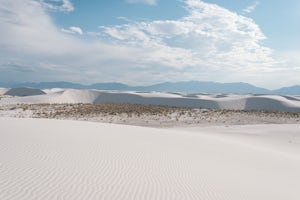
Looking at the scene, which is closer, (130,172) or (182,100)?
(130,172)

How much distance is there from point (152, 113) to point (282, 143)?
15061 mm

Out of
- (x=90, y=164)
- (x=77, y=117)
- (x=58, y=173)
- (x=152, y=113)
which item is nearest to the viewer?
(x=58, y=173)

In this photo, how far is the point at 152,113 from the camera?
99.3 feet

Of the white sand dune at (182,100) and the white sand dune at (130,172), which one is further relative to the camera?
the white sand dune at (182,100)

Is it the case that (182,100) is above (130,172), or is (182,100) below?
above

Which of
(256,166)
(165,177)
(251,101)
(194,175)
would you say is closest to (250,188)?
(194,175)

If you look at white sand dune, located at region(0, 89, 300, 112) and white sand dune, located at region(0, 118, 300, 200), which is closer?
white sand dune, located at region(0, 118, 300, 200)

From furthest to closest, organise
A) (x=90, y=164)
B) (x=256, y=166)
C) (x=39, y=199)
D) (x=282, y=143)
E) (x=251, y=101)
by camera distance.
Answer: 1. (x=251, y=101)
2. (x=282, y=143)
3. (x=256, y=166)
4. (x=90, y=164)
5. (x=39, y=199)

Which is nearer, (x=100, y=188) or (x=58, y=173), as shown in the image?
(x=100, y=188)

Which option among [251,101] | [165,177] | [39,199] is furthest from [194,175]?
[251,101]

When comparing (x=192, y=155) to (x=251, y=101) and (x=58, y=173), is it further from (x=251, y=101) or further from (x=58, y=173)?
(x=251, y=101)

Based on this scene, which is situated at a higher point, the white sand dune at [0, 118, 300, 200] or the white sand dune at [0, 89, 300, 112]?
the white sand dune at [0, 89, 300, 112]

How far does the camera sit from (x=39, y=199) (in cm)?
459

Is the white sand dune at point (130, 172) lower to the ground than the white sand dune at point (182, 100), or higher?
lower
